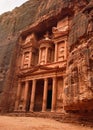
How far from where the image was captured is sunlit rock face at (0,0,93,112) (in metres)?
11.9

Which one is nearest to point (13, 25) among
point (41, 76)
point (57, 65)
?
point (41, 76)

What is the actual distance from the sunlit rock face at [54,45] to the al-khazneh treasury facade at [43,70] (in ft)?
0.35

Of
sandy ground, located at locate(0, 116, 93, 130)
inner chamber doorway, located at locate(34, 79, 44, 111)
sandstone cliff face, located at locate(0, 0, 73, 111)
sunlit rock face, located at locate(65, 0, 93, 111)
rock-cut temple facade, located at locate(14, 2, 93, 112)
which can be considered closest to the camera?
sandy ground, located at locate(0, 116, 93, 130)

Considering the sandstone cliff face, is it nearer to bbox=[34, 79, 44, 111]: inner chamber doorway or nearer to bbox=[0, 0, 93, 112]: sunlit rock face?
bbox=[0, 0, 93, 112]: sunlit rock face

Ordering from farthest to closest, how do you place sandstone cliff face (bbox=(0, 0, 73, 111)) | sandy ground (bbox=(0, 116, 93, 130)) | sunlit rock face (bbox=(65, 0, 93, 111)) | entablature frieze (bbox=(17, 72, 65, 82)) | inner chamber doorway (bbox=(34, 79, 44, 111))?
sandstone cliff face (bbox=(0, 0, 73, 111))
inner chamber doorway (bbox=(34, 79, 44, 111))
entablature frieze (bbox=(17, 72, 65, 82))
sunlit rock face (bbox=(65, 0, 93, 111))
sandy ground (bbox=(0, 116, 93, 130))

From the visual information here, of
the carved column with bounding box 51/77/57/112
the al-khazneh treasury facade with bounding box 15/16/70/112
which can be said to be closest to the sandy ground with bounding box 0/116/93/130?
the carved column with bounding box 51/77/57/112

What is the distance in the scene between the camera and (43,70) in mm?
21047

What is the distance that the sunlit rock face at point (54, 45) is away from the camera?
1192cm

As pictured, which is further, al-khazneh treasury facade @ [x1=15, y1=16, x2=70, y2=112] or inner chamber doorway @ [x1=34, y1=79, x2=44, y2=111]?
inner chamber doorway @ [x1=34, y1=79, x2=44, y2=111]

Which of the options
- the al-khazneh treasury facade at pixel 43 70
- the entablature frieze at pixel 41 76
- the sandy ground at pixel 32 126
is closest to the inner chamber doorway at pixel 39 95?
the al-khazneh treasury facade at pixel 43 70

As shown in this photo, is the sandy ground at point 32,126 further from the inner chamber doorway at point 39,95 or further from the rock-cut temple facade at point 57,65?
the inner chamber doorway at point 39,95

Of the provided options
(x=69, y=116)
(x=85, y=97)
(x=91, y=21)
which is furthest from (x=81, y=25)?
(x=69, y=116)

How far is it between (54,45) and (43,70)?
4455 mm

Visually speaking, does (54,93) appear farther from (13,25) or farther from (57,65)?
(13,25)
